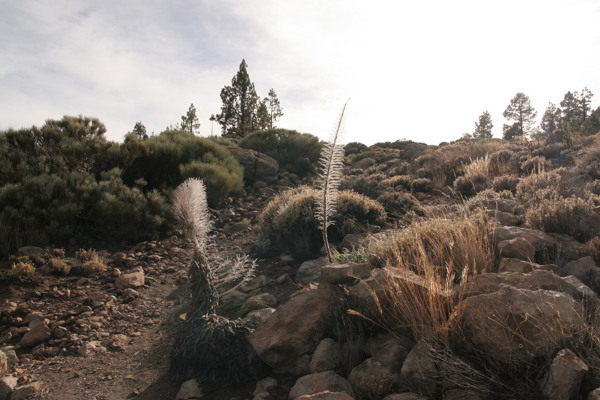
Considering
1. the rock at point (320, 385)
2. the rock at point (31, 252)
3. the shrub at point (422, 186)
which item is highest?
the shrub at point (422, 186)

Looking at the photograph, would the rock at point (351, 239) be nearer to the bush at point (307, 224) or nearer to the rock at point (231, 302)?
the bush at point (307, 224)

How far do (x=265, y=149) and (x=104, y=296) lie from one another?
13003 millimetres

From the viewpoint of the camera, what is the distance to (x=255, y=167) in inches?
566

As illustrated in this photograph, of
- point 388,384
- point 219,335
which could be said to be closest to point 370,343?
point 388,384

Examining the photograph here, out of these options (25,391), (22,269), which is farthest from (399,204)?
(25,391)

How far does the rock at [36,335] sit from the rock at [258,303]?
214 cm

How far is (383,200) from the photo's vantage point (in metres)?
8.54

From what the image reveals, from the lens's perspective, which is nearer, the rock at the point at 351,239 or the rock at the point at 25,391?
the rock at the point at 25,391

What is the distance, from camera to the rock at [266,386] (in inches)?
131

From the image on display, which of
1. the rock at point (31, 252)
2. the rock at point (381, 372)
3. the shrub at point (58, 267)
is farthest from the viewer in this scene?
the rock at point (31, 252)

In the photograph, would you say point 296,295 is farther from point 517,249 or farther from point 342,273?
point 517,249

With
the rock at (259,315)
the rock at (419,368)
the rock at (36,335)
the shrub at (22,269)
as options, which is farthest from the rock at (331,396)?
the shrub at (22,269)

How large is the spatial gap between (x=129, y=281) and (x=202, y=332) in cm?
264

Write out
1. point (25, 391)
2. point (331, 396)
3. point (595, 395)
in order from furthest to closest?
point (25, 391) → point (331, 396) → point (595, 395)
